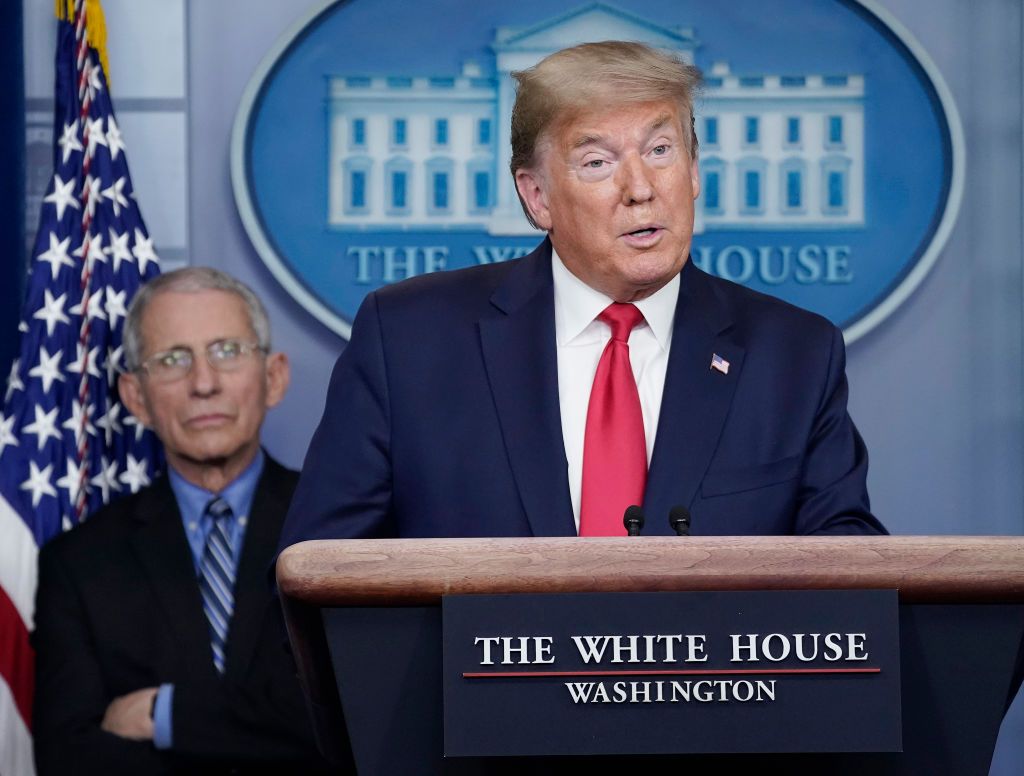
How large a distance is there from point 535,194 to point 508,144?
1347mm

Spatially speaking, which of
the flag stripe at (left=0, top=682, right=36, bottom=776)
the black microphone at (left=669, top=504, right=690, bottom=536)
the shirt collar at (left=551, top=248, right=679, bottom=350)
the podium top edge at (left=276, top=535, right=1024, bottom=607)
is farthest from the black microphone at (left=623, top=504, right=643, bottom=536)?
the flag stripe at (left=0, top=682, right=36, bottom=776)

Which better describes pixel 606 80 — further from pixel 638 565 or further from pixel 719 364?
pixel 638 565

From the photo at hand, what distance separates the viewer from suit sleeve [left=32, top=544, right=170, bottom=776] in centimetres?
265

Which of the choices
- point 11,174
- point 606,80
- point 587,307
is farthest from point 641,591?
point 11,174

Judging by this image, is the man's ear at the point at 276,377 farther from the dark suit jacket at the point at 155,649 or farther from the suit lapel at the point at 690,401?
the suit lapel at the point at 690,401

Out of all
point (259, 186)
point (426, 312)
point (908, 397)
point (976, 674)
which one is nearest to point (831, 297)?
point (908, 397)

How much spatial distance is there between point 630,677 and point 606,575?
93 mm

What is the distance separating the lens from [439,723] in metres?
1.30

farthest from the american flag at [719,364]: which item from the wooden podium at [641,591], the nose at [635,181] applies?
the wooden podium at [641,591]

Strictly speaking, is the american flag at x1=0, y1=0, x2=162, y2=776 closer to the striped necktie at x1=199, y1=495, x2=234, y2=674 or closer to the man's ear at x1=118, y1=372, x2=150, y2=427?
the man's ear at x1=118, y1=372, x2=150, y2=427

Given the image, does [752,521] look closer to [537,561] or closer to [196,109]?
[537,561]

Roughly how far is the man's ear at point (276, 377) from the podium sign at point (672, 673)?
1.98 metres

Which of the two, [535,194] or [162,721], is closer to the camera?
[535,194]

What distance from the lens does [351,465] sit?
180 centimetres
